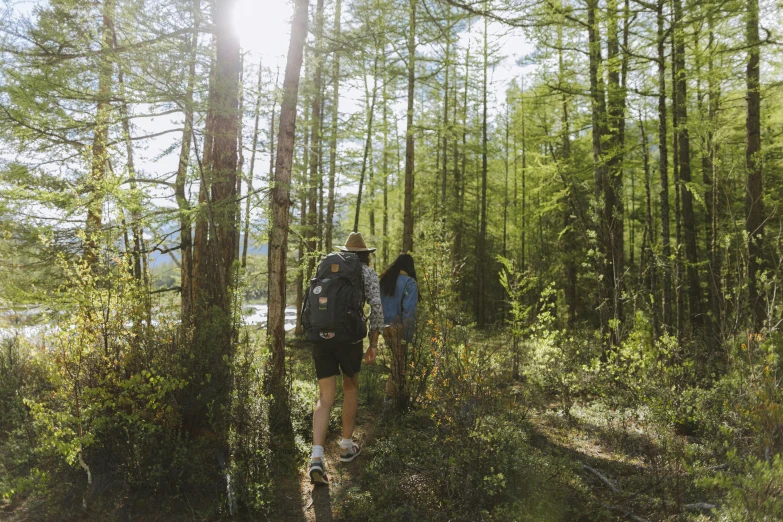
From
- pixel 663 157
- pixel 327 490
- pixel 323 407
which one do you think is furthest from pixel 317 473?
pixel 663 157

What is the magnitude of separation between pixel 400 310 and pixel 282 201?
1.80 metres

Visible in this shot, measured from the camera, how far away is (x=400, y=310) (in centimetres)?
519

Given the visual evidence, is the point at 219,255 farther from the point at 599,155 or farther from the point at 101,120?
the point at 599,155

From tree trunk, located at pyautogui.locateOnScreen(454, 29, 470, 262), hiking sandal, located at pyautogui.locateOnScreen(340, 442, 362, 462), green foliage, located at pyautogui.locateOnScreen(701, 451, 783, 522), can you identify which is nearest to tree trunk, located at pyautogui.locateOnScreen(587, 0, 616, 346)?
hiking sandal, located at pyautogui.locateOnScreen(340, 442, 362, 462)

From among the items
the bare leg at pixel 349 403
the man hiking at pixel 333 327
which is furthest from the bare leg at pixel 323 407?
the bare leg at pixel 349 403

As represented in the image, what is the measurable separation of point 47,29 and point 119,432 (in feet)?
18.3

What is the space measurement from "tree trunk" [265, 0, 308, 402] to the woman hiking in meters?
1.17

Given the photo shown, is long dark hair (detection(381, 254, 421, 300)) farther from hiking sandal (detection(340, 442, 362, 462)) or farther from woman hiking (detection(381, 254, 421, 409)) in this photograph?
hiking sandal (detection(340, 442, 362, 462))

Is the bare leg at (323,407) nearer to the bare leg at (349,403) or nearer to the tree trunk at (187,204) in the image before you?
the bare leg at (349,403)

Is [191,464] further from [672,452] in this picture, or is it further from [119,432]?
[672,452]

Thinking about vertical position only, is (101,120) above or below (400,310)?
above

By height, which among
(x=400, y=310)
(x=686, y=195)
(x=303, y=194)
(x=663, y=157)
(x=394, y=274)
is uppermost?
(x=303, y=194)

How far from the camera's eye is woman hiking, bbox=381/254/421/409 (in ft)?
16.7

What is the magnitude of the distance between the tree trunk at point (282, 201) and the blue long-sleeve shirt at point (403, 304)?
1.19 meters
